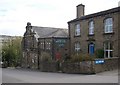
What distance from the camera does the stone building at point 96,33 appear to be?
32.9 meters

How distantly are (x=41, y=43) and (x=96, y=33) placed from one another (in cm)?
1719

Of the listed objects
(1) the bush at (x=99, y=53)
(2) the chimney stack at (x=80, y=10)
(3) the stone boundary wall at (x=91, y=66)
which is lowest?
(3) the stone boundary wall at (x=91, y=66)

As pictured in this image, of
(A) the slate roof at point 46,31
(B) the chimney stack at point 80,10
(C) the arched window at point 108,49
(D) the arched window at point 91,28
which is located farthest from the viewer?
(A) the slate roof at point 46,31

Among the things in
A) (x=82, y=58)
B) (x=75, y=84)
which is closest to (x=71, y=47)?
(x=82, y=58)

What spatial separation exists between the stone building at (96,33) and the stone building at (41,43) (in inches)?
137

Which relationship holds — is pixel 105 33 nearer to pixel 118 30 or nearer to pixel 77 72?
pixel 118 30

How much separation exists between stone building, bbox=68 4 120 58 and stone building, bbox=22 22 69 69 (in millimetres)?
3476

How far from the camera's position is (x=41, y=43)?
166 ft

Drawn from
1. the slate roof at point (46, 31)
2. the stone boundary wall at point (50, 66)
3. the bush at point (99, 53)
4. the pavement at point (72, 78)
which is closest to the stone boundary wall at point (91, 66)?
the pavement at point (72, 78)

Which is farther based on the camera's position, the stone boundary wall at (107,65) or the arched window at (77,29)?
the arched window at (77,29)

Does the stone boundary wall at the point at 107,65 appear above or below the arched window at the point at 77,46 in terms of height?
below

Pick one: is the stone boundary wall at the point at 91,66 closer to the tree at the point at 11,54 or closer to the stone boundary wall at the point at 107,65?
the stone boundary wall at the point at 107,65

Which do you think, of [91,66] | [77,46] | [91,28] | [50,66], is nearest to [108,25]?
[91,28]

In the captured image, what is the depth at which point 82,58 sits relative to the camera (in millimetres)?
30031
